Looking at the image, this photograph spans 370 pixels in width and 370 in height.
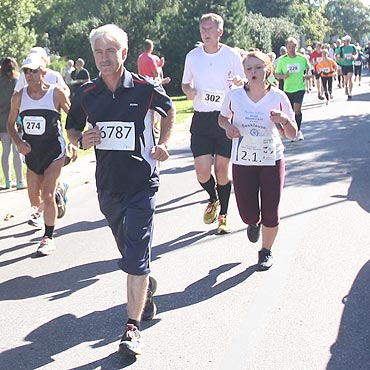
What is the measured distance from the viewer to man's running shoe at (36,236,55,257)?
7.26m

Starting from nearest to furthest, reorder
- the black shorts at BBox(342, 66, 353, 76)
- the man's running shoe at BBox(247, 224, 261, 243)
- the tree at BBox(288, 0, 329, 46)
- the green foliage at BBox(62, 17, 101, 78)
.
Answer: the man's running shoe at BBox(247, 224, 261, 243)
the black shorts at BBox(342, 66, 353, 76)
the green foliage at BBox(62, 17, 101, 78)
the tree at BBox(288, 0, 329, 46)

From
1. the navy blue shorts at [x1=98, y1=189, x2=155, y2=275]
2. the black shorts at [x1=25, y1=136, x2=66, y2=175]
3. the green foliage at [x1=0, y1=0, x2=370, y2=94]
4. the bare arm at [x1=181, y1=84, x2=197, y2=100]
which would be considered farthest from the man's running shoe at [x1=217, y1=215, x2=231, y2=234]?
the green foliage at [x1=0, y1=0, x2=370, y2=94]

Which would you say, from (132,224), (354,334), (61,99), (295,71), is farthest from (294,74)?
(132,224)

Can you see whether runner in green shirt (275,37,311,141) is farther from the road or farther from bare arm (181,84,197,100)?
bare arm (181,84,197,100)

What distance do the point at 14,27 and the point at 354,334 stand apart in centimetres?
2358

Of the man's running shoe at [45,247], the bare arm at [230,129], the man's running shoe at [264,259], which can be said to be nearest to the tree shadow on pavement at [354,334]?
the man's running shoe at [264,259]

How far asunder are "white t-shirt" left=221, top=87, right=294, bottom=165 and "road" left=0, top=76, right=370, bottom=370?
3.58ft

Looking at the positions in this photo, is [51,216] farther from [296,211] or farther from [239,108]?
[296,211]

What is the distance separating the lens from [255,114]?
610 cm

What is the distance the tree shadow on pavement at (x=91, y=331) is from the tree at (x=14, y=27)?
21140 mm

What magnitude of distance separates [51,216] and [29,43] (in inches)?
845

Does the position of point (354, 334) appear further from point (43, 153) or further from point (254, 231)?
point (43, 153)

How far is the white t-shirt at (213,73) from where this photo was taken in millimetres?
7484

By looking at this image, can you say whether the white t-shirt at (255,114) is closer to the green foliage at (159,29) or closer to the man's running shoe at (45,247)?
the man's running shoe at (45,247)
